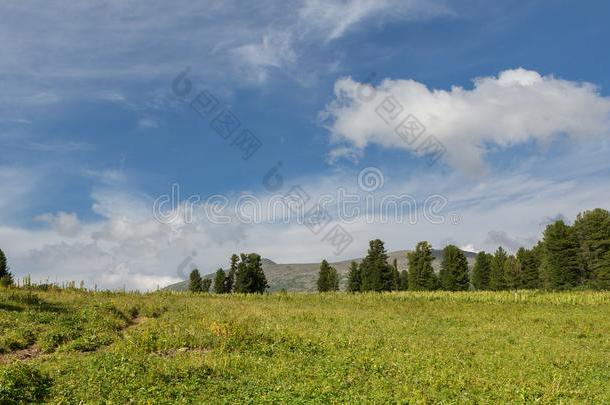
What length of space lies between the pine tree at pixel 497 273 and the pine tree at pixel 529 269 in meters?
4.10

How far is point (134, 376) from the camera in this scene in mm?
14812

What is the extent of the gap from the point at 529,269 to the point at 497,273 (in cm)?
685

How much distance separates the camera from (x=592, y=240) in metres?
84.8

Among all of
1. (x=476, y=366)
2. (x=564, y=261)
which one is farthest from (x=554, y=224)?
(x=476, y=366)

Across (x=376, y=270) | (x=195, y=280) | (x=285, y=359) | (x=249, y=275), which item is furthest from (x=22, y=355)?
(x=195, y=280)

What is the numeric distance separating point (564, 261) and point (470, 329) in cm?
6459

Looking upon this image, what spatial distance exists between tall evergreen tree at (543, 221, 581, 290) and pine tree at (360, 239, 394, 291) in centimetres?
3198

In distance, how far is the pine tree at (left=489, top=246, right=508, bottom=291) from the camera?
104 metres

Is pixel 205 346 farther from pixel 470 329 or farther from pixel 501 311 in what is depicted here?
pixel 501 311

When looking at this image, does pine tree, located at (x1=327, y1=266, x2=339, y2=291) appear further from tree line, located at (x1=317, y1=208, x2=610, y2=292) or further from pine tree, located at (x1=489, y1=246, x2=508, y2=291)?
pine tree, located at (x1=489, y1=246, x2=508, y2=291)

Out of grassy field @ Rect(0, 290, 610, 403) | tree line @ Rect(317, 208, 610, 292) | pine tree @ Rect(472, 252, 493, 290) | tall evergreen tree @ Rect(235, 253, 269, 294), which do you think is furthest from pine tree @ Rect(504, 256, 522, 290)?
grassy field @ Rect(0, 290, 610, 403)

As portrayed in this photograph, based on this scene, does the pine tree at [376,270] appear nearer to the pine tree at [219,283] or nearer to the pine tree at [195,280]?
the pine tree at [219,283]

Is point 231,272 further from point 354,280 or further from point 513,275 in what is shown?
point 513,275

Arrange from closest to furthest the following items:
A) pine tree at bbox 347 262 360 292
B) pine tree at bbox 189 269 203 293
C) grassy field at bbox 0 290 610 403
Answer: grassy field at bbox 0 290 610 403 < pine tree at bbox 347 262 360 292 < pine tree at bbox 189 269 203 293
